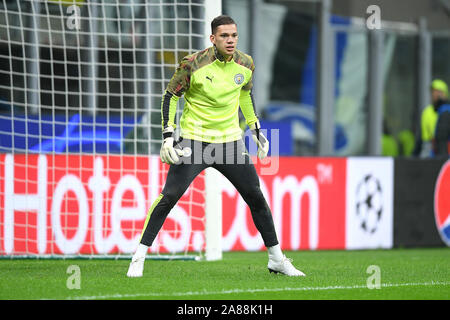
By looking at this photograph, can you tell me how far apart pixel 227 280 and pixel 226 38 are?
199 centimetres

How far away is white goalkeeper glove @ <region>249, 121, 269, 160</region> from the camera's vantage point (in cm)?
841

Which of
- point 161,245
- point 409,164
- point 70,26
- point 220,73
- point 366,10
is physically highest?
point 366,10

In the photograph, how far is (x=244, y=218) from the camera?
12.4 m

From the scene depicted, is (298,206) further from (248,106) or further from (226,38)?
(226,38)

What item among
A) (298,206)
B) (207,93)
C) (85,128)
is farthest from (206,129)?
(298,206)

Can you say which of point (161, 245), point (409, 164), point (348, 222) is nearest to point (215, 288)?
point (161, 245)

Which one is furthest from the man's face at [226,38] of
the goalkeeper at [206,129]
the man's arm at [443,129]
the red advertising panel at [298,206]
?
the man's arm at [443,129]

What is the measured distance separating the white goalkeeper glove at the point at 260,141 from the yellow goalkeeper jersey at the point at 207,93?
11.6 inches

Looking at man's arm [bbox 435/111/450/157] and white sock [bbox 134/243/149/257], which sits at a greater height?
man's arm [bbox 435/111/450/157]

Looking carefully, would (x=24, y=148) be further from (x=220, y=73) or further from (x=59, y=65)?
(x=220, y=73)

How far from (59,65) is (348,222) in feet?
14.5

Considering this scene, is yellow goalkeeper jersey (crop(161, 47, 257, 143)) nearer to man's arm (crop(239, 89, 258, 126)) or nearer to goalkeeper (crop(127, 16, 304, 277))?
goalkeeper (crop(127, 16, 304, 277))

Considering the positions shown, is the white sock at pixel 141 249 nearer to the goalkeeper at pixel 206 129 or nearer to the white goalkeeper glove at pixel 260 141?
the goalkeeper at pixel 206 129

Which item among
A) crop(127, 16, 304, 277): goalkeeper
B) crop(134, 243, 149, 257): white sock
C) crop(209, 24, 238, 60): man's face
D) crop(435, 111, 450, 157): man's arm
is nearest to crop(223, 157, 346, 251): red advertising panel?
crop(435, 111, 450, 157): man's arm
